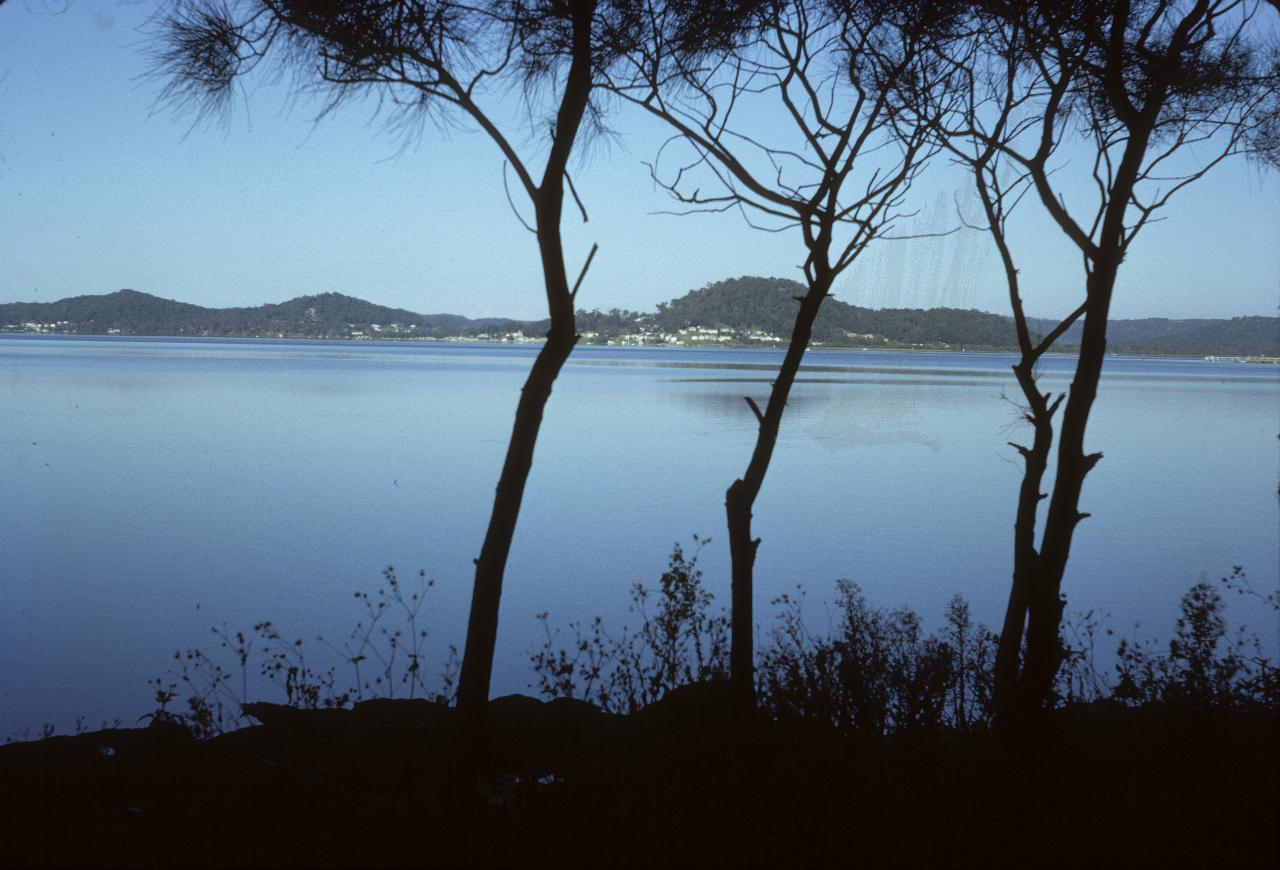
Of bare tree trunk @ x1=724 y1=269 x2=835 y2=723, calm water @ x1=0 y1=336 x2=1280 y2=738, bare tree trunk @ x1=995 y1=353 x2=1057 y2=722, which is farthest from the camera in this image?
calm water @ x1=0 y1=336 x2=1280 y2=738

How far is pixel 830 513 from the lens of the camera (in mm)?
14219

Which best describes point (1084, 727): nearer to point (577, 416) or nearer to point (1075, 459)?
point (1075, 459)

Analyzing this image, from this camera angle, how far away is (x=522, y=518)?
13516 millimetres

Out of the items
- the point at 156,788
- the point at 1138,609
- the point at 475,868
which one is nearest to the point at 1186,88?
the point at 475,868

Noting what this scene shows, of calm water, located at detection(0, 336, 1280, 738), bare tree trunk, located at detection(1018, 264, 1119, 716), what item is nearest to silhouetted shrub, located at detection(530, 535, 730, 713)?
calm water, located at detection(0, 336, 1280, 738)

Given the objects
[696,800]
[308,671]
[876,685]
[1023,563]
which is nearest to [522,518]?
[308,671]

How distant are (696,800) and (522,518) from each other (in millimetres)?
10352

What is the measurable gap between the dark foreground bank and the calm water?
3.28 metres

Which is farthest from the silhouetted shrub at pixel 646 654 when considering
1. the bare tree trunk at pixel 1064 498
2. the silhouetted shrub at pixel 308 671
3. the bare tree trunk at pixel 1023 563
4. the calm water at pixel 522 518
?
the bare tree trunk at pixel 1064 498

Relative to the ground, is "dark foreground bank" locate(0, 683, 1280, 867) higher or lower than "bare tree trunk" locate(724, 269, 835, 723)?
lower

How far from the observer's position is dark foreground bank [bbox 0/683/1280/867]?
2945 mm

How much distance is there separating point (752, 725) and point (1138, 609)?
7060mm

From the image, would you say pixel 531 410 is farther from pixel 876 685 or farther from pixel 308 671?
pixel 308 671

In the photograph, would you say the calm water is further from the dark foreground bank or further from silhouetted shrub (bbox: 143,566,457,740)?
the dark foreground bank
